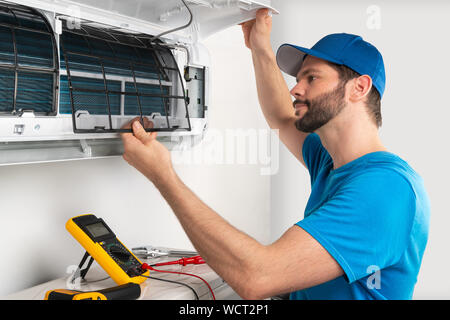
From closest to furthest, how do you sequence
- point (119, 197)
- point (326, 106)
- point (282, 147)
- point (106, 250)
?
1. point (326, 106)
2. point (106, 250)
3. point (119, 197)
4. point (282, 147)

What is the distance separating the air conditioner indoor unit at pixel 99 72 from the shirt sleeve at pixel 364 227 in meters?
0.64

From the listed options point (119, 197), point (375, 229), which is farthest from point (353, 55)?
point (119, 197)

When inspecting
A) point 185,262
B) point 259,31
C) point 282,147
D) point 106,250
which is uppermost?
point 259,31

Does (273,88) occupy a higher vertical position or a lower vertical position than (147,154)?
higher

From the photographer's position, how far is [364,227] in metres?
0.97

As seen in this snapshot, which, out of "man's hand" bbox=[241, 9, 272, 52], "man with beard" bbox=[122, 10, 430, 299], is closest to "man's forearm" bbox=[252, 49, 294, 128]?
"man's hand" bbox=[241, 9, 272, 52]

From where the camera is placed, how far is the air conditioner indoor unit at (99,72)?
1.12m

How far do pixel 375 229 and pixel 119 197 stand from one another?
3.50ft

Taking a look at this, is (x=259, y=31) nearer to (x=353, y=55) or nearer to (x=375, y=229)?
(x=353, y=55)

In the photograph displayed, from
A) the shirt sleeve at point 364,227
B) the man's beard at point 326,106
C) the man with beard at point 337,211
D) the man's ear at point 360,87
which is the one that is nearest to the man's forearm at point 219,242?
the man with beard at point 337,211

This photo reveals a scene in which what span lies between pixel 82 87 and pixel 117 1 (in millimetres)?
293

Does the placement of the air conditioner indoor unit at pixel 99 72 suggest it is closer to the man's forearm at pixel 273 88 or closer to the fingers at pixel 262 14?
the fingers at pixel 262 14
